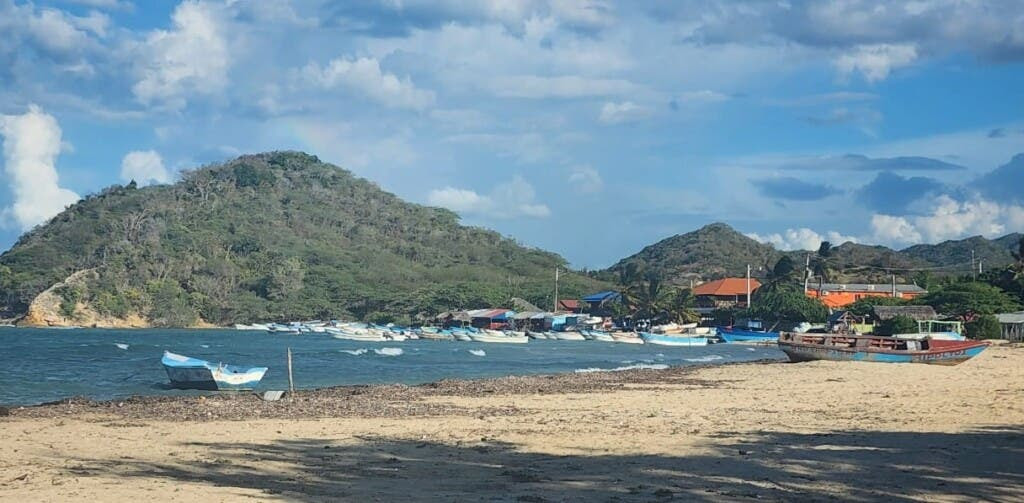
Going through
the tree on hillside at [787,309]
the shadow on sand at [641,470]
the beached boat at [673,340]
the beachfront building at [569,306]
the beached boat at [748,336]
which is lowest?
the shadow on sand at [641,470]

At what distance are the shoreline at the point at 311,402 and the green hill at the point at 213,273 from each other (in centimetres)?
10510

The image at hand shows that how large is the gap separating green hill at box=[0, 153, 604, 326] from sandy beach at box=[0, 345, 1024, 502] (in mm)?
113319

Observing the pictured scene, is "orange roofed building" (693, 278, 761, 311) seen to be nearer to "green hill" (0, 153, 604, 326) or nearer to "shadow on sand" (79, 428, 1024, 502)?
"green hill" (0, 153, 604, 326)

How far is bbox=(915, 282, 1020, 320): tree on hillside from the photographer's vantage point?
238 feet

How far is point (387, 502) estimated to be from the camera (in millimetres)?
11477

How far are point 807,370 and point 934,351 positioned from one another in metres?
5.03

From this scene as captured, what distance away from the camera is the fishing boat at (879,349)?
38.1 metres

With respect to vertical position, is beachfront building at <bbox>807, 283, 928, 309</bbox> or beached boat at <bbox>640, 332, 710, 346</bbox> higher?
beachfront building at <bbox>807, 283, 928, 309</bbox>

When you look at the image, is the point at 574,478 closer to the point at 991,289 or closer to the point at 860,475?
the point at 860,475

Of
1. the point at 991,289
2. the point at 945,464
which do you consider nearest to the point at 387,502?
the point at 945,464

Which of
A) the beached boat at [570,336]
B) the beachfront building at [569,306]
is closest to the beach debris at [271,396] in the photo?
the beached boat at [570,336]

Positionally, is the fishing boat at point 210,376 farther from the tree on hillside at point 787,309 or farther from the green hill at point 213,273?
the green hill at point 213,273

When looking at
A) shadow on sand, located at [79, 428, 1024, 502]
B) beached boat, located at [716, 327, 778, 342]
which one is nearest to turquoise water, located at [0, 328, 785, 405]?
shadow on sand, located at [79, 428, 1024, 502]

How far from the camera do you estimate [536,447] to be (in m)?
16.0
